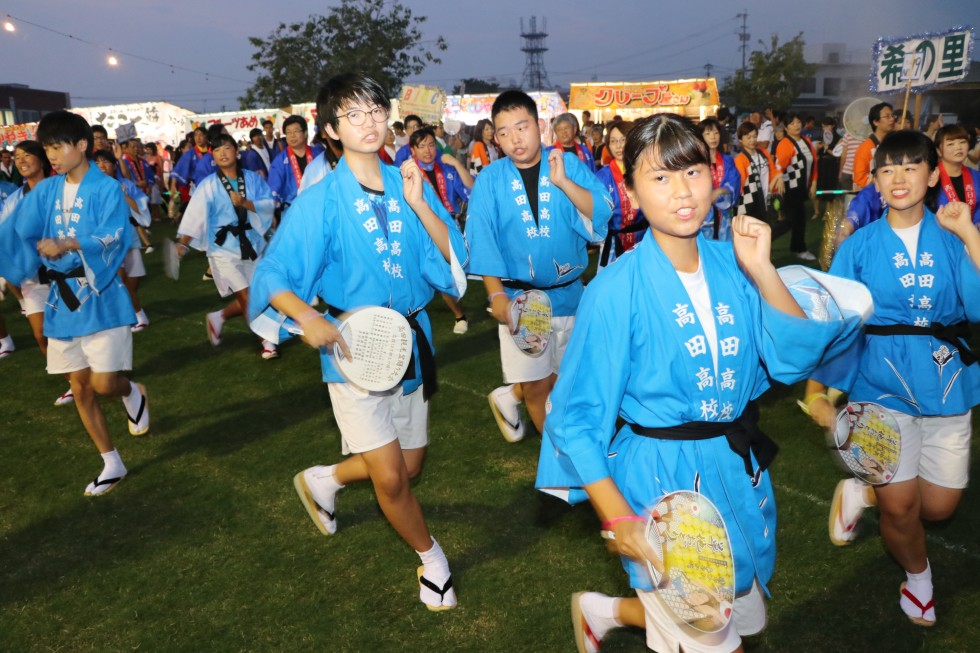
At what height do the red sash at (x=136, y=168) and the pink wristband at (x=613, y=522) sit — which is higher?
the red sash at (x=136, y=168)

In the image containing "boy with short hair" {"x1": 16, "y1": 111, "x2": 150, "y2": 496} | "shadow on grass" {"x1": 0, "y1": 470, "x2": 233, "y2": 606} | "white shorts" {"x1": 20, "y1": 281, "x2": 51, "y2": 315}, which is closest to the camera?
"shadow on grass" {"x1": 0, "y1": 470, "x2": 233, "y2": 606}

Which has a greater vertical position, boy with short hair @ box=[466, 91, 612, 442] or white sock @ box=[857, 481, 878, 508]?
boy with short hair @ box=[466, 91, 612, 442]

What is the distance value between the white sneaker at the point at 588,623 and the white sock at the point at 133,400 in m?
4.28

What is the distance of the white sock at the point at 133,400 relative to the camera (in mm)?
6164

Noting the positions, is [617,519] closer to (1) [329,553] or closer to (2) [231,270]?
(1) [329,553]

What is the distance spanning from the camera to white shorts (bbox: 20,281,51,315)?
728 cm

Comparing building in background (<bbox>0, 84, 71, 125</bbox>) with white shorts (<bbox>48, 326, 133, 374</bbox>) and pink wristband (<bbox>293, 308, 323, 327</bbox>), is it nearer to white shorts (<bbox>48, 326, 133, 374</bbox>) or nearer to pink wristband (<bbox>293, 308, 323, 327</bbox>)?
white shorts (<bbox>48, 326, 133, 374</bbox>)

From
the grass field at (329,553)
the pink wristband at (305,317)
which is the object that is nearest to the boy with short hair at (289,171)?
the grass field at (329,553)

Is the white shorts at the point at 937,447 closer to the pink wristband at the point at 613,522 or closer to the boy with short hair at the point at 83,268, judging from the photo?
the pink wristband at the point at 613,522

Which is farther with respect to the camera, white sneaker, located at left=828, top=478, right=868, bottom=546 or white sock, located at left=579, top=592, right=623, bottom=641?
white sneaker, located at left=828, top=478, right=868, bottom=546

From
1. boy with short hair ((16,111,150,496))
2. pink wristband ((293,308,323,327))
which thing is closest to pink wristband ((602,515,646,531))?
pink wristband ((293,308,323,327))

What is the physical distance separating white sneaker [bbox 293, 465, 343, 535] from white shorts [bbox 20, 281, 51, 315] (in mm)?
4362

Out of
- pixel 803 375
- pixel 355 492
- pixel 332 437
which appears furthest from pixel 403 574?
pixel 803 375

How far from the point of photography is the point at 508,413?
5.76 meters
